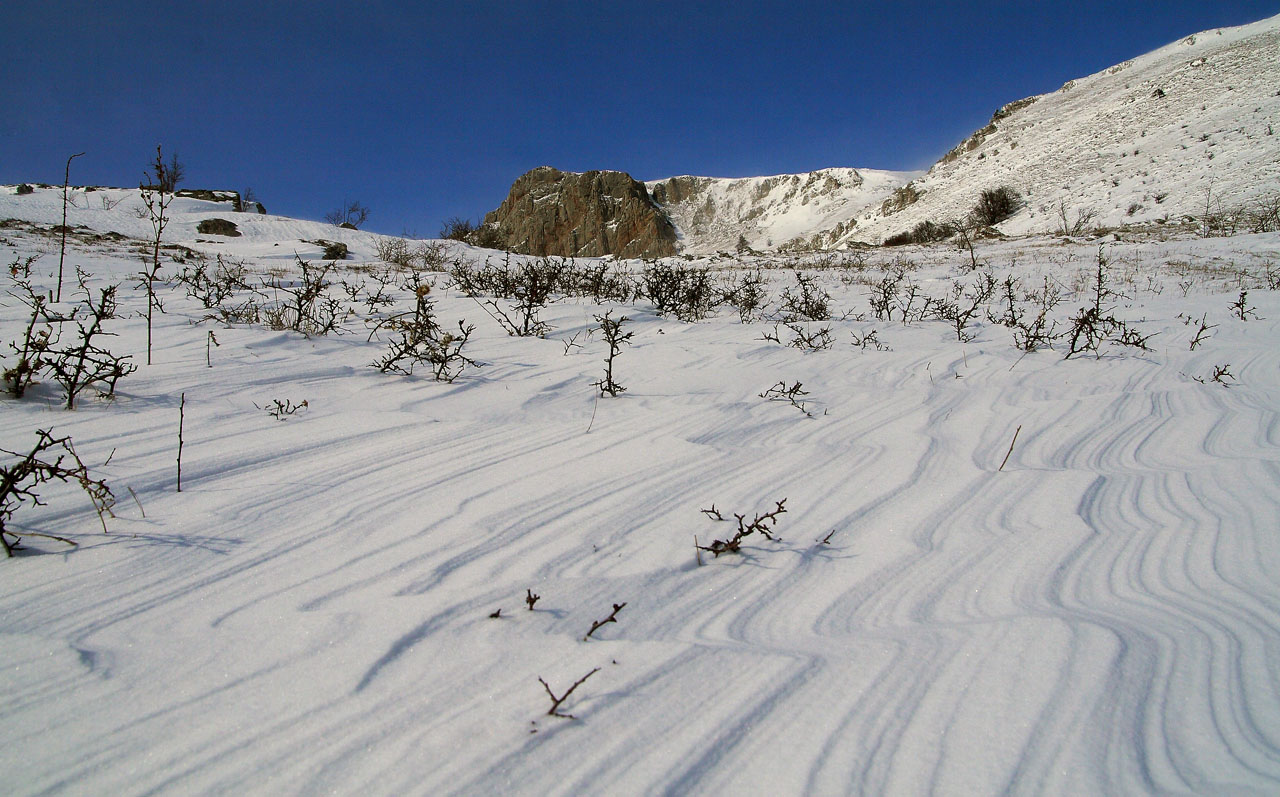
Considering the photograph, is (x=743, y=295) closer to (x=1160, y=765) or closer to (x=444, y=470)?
(x=444, y=470)

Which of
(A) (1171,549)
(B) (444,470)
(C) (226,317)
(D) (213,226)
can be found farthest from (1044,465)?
(D) (213,226)

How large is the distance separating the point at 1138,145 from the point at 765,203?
45422 millimetres

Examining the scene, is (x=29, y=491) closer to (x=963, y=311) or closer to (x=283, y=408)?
(x=283, y=408)

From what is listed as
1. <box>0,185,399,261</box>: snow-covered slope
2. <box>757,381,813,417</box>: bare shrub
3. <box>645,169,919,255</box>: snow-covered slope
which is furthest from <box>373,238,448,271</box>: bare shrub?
<box>645,169,919,255</box>: snow-covered slope

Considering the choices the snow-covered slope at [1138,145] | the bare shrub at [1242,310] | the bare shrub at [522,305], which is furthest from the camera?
the snow-covered slope at [1138,145]

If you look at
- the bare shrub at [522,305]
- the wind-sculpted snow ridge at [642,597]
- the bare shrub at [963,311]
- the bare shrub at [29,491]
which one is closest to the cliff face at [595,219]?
the bare shrub at [963,311]

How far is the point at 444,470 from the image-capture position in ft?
6.10

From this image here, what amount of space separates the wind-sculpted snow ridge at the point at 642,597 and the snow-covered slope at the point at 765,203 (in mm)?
48689

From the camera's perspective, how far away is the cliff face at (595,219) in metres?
62.6

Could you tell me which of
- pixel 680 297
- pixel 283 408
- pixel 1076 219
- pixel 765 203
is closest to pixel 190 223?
pixel 680 297

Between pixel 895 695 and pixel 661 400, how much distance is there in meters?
Answer: 1.88

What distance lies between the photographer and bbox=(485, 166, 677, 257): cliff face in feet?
205

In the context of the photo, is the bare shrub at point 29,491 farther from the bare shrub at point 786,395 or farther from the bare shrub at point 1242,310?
the bare shrub at point 1242,310

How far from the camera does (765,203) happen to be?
6656cm
